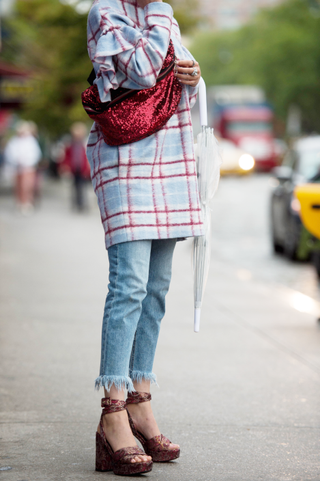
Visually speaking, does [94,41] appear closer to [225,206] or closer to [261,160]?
[225,206]

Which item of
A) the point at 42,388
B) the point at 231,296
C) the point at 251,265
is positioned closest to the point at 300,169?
the point at 251,265

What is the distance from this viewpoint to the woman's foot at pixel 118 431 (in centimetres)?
284

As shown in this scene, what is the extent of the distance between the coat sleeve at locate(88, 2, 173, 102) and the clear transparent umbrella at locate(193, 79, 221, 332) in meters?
0.36

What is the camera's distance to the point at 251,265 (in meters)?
10.2

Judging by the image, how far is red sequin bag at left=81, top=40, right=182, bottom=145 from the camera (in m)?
2.88

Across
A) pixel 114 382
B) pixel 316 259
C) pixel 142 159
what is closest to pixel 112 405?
pixel 114 382

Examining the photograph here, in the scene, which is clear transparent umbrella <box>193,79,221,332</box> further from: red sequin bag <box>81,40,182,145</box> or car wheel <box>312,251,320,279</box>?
car wheel <box>312,251,320,279</box>

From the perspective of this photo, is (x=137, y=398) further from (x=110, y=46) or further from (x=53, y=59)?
(x=53, y=59)

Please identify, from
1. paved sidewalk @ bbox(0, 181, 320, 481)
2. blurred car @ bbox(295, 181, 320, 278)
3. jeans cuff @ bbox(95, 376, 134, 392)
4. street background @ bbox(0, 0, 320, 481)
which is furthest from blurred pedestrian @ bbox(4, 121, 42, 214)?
jeans cuff @ bbox(95, 376, 134, 392)

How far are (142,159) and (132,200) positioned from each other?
154 millimetres

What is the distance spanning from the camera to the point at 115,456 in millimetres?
2820

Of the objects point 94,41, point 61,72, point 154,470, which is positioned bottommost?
point 154,470

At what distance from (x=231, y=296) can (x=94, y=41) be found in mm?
4706

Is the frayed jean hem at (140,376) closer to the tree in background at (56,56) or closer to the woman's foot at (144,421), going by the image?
the woman's foot at (144,421)
